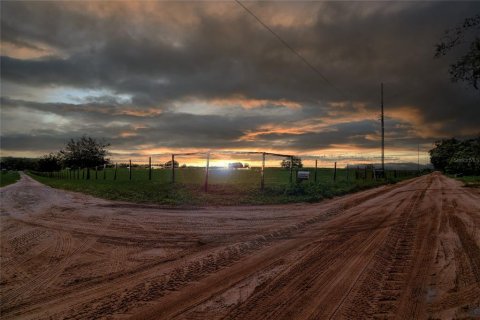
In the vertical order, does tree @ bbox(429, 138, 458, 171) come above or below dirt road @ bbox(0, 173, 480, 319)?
above

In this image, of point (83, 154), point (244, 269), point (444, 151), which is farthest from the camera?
point (444, 151)

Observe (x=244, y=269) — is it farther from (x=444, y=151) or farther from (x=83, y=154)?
(x=444, y=151)

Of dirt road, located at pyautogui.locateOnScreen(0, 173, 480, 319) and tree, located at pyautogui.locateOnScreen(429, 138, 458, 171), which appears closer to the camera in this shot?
dirt road, located at pyautogui.locateOnScreen(0, 173, 480, 319)

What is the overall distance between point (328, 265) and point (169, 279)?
2.47 m

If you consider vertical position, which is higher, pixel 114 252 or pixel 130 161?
pixel 130 161

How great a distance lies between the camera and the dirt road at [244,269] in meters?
3.38

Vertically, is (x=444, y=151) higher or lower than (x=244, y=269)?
higher

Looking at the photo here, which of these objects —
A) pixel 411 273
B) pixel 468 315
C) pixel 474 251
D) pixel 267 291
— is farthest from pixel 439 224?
pixel 267 291

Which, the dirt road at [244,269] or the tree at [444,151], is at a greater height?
the tree at [444,151]

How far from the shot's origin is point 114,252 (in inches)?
224

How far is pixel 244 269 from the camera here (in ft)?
14.9

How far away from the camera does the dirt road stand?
3377 millimetres

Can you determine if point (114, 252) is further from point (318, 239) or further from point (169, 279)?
point (318, 239)

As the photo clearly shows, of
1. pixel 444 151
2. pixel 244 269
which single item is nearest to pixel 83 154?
pixel 244 269
